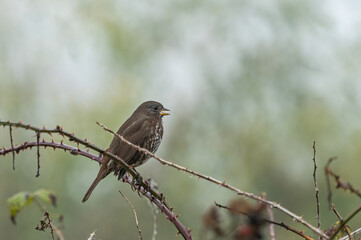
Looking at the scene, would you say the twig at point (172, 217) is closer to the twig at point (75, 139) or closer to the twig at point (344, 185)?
the twig at point (75, 139)

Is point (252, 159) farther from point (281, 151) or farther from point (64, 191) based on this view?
point (64, 191)

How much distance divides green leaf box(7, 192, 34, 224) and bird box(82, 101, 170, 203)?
2843 mm

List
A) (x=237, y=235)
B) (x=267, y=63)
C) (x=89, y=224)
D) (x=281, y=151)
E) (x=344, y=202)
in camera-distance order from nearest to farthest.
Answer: (x=237, y=235) < (x=344, y=202) < (x=89, y=224) < (x=281, y=151) < (x=267, y=63)

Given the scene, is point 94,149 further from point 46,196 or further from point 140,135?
point 140,135

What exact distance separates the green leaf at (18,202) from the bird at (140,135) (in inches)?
112

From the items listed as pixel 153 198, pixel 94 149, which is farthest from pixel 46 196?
pixel 153 198

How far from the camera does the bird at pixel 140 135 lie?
557cm

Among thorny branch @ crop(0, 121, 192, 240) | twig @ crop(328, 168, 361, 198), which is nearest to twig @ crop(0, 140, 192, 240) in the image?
thorny branch @ crop(0, 121, 192, 240)

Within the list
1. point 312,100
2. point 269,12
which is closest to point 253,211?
point 312,100

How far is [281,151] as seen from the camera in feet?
87.2

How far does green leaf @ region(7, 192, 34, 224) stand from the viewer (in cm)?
205

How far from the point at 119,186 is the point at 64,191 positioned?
1573 mm

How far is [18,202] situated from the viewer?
6.84ft

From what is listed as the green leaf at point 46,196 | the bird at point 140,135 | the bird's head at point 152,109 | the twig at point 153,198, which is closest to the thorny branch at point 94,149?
the twig at point 153,198
